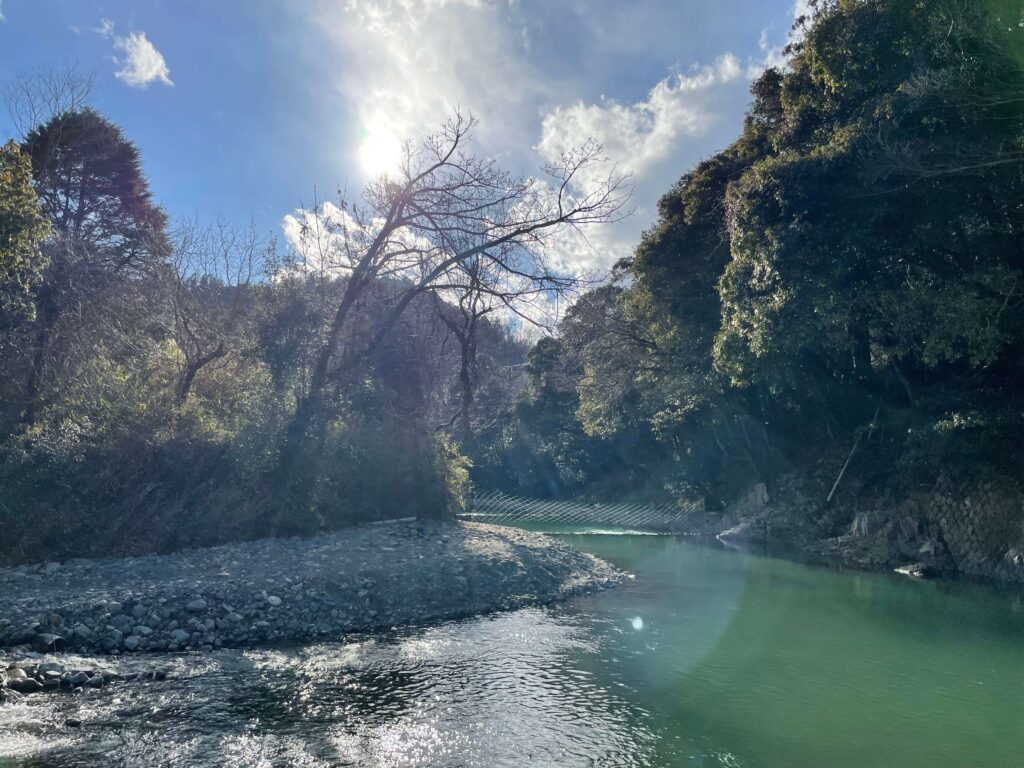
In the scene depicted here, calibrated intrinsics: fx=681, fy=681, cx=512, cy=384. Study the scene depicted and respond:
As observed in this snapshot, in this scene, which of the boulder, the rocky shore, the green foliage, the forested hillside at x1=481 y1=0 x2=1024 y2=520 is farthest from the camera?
the forested hillside at x1=481 y1=0 x2=1024 y2=520

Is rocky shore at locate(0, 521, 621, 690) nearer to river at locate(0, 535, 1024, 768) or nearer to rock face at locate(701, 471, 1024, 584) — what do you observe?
river at locate(0, 535, 1024, 768)

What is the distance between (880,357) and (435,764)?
1696cm

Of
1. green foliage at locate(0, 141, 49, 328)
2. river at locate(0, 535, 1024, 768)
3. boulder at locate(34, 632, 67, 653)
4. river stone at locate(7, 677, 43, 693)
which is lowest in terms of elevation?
river at locate(0, 535, 1024, 768)

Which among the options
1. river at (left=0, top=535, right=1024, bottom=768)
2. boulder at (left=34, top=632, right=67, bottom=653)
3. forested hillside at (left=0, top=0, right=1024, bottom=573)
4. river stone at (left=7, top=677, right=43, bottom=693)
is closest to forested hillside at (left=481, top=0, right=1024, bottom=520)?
forested hillside at (left=0, top=0, right=1024, bottom=573)

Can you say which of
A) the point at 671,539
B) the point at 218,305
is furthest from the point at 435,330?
the point at 671,539

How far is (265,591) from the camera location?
34.5 ft

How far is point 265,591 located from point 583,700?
537cm

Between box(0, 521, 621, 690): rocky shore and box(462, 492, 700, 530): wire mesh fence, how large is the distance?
16.2m

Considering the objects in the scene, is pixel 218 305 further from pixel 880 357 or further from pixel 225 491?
pixel 880 357

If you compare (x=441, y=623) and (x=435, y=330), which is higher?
(x=435, y=330)

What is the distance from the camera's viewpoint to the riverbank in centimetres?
886

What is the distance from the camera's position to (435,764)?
239 inches

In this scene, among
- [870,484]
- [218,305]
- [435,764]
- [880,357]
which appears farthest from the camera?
[870,484]

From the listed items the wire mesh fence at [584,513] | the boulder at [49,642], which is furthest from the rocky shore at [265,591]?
the wire mesh fence at [584,513]
